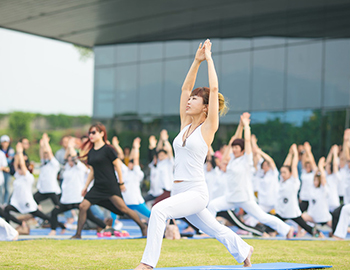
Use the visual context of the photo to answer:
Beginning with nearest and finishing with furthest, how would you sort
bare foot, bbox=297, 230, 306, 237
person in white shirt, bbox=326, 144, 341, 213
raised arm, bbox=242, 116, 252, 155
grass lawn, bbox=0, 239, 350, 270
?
grass lawn, bbox=0, 239, 350, 270 < raised arm, bbox=242, 116, 252, 155 < bare foot, bbox=297, 230, 306, 237 < person in white shirt, bbox=326, 144, 341, 213

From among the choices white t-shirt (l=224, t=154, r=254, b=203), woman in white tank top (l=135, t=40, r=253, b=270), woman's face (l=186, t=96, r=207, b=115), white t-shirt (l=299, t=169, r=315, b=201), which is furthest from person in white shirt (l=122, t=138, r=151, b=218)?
woman's face (l=186, t=96, r=207, b=115)

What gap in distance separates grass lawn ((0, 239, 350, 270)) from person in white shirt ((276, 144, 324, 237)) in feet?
3.49

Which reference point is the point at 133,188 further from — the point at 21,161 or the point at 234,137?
the point at 234,137

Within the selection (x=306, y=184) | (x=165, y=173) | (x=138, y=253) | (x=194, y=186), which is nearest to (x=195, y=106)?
(x=194, y=186)

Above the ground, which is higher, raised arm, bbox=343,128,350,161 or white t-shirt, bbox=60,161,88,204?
raised arm, bbox=343,128,350,161

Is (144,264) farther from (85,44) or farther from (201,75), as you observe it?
(85,44)

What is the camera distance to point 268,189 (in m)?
11.9

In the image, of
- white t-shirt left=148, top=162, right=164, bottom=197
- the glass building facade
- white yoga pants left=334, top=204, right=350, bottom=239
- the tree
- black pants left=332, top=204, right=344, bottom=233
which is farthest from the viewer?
the tree

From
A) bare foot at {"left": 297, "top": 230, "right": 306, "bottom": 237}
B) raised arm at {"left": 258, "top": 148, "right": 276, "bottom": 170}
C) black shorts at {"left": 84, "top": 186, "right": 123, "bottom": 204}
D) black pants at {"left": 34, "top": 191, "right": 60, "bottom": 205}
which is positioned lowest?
bare foot at {"left": 297, "top": 230, "right": 306, "bottom": 237}

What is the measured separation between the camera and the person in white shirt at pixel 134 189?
10.7 m

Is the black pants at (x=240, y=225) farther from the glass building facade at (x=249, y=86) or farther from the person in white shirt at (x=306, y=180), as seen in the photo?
the glass building facade at (x=249, y=86)

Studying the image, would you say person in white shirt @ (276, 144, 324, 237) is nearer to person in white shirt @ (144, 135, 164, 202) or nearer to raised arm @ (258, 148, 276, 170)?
raised arm @ (258, 148, 276, 170)

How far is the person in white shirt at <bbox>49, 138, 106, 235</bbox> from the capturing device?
10703 mm

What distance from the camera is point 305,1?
17344 mm
